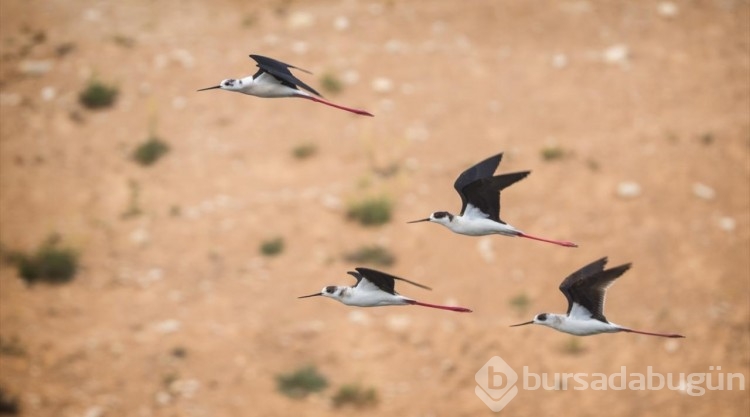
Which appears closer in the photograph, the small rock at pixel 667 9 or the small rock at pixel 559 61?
the small rock at pixel 559 61

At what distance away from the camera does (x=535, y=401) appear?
1501cm

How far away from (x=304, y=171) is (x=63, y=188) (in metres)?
2.77

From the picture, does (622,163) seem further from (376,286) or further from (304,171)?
(376,286)

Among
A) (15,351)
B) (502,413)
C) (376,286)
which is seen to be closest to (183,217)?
(15,351)

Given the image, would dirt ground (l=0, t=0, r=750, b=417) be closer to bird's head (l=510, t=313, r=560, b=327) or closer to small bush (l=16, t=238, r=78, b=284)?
small bush (l=16, t=238, r=78, b=284)

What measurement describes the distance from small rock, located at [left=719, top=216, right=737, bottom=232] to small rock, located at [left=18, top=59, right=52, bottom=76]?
8.38 metres

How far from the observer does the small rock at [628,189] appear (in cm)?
1714

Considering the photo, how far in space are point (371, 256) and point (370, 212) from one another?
1.99 ft

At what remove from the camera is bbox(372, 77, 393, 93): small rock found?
1825cm

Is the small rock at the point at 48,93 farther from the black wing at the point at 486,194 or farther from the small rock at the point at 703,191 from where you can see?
the black wing at the point at 486,194

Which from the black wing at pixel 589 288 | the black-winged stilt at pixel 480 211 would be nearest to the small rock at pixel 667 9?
the black-winged stilt at pixel 480 211

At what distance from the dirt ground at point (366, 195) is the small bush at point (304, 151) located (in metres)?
0.08

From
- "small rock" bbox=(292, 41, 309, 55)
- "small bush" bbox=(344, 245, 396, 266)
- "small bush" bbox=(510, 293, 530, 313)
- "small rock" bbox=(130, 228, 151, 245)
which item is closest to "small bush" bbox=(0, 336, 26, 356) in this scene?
"small rock" bbox=(130, 228, 151, 245)

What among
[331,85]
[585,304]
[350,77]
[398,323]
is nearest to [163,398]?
[398,323]
